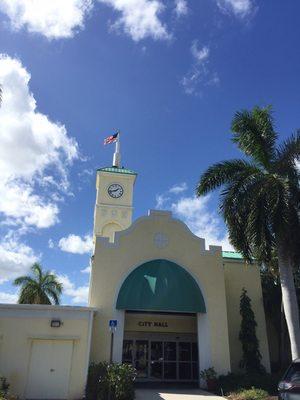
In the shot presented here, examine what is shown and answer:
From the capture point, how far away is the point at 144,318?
23.8 m

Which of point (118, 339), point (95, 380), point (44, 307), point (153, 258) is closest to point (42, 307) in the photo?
point (44, 307)

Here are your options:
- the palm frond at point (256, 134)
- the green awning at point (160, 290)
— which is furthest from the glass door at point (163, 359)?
the palm frond at point (256, 134)

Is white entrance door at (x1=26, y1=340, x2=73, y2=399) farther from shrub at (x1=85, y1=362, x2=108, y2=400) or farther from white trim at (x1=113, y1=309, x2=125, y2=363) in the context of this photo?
white trim at (x1=113, y1=309, x2=125, y2=363)

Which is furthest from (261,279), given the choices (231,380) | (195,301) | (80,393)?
(80,393)

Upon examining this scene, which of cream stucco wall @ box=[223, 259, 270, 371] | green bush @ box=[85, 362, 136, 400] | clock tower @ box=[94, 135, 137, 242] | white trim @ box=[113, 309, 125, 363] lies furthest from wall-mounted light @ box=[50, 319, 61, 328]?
clock tower @ box=[94, 135, 137, 242]

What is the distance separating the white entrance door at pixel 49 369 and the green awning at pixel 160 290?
153 inches

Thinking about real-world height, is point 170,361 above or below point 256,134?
below

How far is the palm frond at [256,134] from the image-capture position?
1930cm

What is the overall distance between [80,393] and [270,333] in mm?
14556

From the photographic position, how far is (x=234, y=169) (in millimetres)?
19578

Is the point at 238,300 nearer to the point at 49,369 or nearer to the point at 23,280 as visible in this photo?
the point at 49,369

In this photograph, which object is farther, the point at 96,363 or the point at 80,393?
the point at 96,363

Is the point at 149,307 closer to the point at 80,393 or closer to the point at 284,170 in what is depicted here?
Answer: the point at 80,393

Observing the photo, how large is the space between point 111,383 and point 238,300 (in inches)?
443
